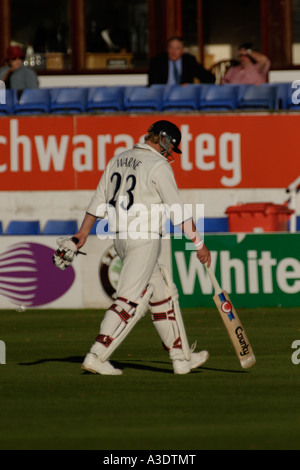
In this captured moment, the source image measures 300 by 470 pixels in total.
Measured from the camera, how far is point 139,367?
9.27 metres

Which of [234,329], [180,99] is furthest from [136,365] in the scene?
[180,99]

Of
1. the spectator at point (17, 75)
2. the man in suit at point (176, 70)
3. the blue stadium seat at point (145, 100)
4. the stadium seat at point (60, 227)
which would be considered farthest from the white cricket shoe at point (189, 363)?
the spectator at point (17, 75)

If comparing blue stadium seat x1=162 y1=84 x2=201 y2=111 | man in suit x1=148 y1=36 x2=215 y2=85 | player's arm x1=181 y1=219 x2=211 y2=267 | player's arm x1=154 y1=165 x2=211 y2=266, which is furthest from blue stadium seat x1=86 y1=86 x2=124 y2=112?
player's arm x1=181 y1=219 x2=211 y2=267

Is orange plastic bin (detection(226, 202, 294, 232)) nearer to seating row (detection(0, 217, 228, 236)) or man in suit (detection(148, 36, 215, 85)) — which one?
seating row (detection(0, 217, 228, 236))

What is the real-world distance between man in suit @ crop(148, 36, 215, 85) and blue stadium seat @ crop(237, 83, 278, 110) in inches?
35.1

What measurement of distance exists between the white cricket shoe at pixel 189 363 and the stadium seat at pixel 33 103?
1009cm

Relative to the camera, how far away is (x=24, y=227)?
1702 cm

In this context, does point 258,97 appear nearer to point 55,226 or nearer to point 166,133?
point 55,226

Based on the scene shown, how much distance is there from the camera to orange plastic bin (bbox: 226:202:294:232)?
16.1 meters

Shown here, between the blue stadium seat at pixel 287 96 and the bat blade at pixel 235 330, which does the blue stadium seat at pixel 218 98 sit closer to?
the blue stadium seat at pixel 287 96

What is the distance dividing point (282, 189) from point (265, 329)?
6.27 m

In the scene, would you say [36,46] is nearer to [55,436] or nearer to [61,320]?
[61,320]

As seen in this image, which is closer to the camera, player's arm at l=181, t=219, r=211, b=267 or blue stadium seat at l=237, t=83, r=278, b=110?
player's arm at l=181, t=219, r=211, b=267

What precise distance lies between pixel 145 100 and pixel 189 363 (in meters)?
9.94
